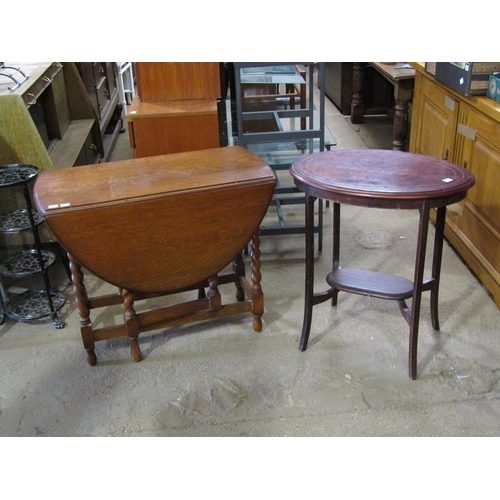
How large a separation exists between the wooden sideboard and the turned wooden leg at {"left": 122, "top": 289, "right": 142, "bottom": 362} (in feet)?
5.11

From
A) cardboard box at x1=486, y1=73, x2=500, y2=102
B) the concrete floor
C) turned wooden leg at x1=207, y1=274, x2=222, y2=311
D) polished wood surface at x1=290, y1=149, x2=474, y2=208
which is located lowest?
the concrete floor

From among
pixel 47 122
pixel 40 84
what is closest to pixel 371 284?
pixel 40 84

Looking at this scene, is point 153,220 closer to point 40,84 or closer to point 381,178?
point 381,178

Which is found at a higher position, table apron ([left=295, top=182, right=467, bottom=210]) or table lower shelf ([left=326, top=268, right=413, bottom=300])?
table apron ([left=295, top=182, right=467, bottom=210])

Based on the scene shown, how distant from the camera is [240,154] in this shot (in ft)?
7.89

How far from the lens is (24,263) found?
266 centimetres

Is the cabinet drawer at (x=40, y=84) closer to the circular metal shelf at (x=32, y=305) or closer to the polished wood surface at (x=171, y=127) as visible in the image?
the polished wood surface at (x=171, y=127)

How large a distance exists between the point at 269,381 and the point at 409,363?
526mm

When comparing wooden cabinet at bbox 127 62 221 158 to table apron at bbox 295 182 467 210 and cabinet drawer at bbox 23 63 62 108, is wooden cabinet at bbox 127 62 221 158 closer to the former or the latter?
cabinet drawer at bbox 23 63 62 108

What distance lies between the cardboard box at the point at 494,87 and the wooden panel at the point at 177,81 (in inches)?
50.4

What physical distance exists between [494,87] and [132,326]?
6.03 ft

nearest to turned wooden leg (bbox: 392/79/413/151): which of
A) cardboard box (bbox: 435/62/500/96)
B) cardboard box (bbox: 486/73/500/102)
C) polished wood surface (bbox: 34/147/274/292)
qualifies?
cardboard box (bbox: 435/62/500/96)

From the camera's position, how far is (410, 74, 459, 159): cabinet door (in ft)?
9.62

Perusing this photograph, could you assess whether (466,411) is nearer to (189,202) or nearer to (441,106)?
(189,202)
